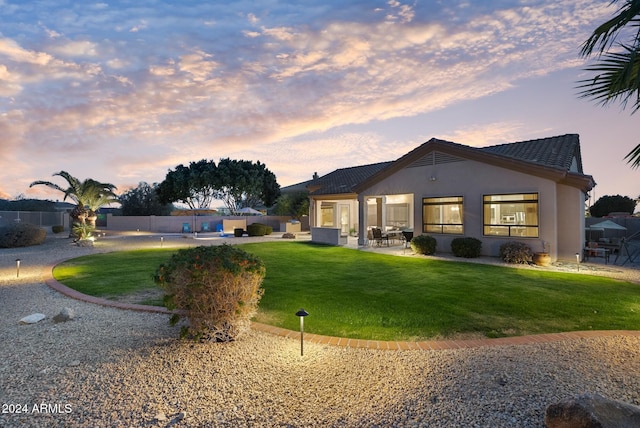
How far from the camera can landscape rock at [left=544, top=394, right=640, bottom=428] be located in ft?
7.52

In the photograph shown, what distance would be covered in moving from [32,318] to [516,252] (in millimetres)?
14928

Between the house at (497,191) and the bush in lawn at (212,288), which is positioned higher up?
the house at (497,191)

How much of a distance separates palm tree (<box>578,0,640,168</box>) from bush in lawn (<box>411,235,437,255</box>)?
11034 mm

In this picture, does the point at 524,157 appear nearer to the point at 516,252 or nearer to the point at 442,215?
the point at 442,215

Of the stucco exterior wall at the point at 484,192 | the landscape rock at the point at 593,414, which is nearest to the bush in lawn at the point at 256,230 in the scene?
the stucco exterior wall at the point at 484,192

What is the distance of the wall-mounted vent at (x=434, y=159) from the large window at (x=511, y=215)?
7.82ft

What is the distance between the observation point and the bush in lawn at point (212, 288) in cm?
421

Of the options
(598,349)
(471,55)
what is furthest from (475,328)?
(471,55)

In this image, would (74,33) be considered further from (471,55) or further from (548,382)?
(548,382)

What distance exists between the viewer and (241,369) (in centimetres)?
379

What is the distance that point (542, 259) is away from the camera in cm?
1212

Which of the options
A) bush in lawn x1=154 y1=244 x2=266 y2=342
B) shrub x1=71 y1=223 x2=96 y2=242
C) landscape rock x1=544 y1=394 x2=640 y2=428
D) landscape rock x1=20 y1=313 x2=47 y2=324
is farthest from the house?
shrub x1=71 y1=223 x2=96 y2=242

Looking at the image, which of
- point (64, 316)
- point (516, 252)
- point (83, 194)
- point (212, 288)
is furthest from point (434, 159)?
point (83, 194)

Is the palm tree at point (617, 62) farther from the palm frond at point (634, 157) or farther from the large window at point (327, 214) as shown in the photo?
the large window at point (327, 214)
